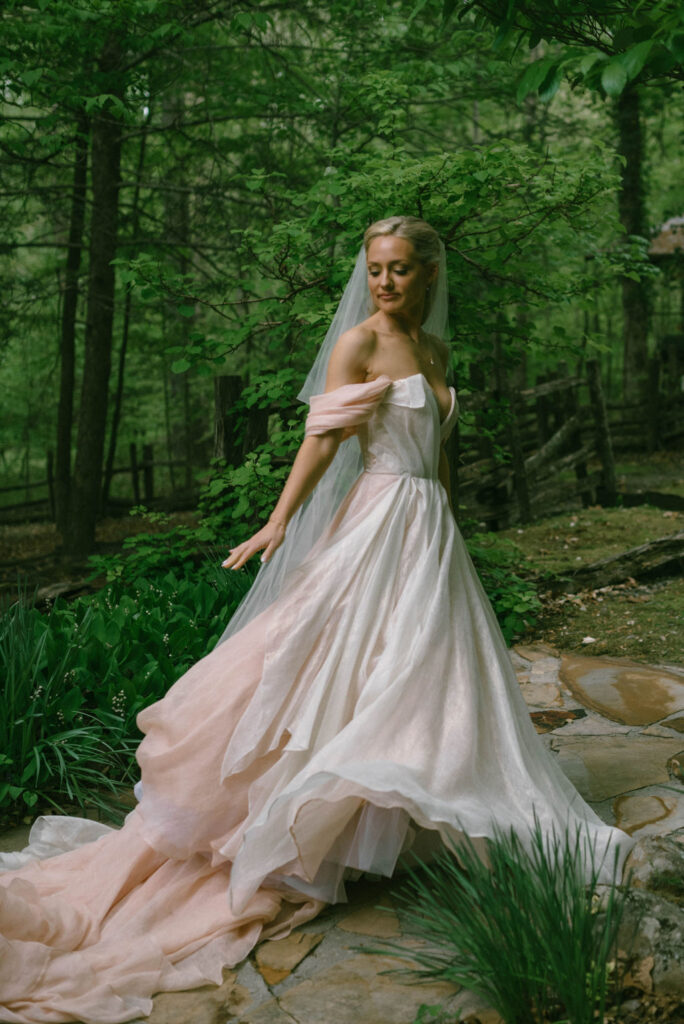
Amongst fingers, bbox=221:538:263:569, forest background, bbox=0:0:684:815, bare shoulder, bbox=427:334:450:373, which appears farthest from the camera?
forest background, bbox=0:0:684:815

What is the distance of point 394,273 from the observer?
118 inches

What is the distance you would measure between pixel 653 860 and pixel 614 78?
2.02 m

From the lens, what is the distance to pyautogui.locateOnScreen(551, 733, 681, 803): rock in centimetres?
350

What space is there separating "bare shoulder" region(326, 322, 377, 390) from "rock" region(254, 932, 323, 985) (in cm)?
165

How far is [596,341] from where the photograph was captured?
6207 mm

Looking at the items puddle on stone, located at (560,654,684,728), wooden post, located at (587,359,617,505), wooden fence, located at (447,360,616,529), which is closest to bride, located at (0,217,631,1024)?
puddle on stone, located at (560,654,684,728)

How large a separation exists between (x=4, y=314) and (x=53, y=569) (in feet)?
9.84

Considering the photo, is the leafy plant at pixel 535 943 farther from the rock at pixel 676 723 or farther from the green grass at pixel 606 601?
the green grass at pixel 606 601

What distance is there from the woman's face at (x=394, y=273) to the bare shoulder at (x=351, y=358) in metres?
0.14

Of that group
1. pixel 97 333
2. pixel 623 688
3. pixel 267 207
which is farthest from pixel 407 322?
pixel 97 333

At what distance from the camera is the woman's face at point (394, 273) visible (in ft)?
9.80

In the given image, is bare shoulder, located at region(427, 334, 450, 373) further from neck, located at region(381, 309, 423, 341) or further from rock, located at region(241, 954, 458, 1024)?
rock, located at region(241, 954, 458, 1024)

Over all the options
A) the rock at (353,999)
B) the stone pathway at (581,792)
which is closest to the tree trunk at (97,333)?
the stone pathway at (581,792)

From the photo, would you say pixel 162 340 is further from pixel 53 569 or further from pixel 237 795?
pixel 237 795
